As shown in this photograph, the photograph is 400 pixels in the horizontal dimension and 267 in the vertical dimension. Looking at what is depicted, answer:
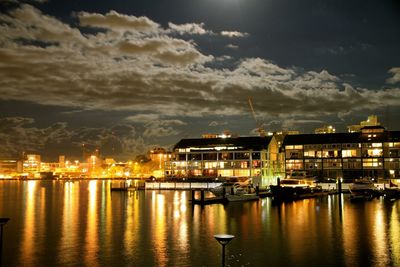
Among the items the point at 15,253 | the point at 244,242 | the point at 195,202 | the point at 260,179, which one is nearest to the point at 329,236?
the point at 244,242

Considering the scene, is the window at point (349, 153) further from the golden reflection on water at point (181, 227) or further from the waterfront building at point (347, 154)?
the golden reflection on water at point (181, 227)

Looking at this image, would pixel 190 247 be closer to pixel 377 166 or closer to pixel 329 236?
pixel 329 236

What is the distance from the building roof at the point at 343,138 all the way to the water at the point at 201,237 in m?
56.2

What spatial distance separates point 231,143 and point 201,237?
3465 inches

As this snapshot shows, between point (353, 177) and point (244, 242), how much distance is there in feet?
271

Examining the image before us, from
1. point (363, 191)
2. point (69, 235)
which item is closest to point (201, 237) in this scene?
point (69, 235)

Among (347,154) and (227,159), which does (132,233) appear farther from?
(347,154)

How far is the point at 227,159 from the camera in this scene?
390 ft

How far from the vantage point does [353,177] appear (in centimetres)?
10844

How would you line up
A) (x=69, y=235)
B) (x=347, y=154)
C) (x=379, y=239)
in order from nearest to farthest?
(x=379, y=239) < (x=69, y=235) < (x=347, y=154)

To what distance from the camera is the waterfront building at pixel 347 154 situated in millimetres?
105750

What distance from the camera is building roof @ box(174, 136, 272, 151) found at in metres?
118

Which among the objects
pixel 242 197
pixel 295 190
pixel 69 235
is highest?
pixel 295 190

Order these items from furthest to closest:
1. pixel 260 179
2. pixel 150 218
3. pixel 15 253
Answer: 1. pixel 260 179
2. pixel 150 218
3. pixel 15 253
